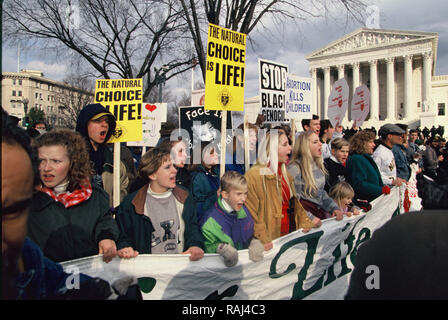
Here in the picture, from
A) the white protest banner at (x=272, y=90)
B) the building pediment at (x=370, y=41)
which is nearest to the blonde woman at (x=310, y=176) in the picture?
the white protest banner at (x=272, y=90)

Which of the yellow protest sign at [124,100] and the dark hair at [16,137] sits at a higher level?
the yellow protest sign at [124,100]

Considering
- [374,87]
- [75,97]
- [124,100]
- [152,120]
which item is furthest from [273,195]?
[374,87]

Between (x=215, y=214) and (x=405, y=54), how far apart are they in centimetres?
6281

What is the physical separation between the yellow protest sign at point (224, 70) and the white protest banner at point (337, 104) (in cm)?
371

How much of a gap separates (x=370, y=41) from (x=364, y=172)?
6298cm

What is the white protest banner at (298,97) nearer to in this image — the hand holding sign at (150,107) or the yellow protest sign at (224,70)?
the yellow protest sign at (224,70)

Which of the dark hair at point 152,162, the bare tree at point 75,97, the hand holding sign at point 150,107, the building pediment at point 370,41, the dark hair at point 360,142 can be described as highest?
the building pediment at point 370,41

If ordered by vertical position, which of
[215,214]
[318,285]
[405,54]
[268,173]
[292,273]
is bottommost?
[318,285]

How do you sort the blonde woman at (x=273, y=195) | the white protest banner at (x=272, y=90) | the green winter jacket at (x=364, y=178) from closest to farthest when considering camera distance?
the blonde woman at (x=273, y=195)
the green winter jacket at (x=364, y=178)
the white protest banner at (x=272, y=90)

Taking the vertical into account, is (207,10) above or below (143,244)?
above

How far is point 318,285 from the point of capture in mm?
3369

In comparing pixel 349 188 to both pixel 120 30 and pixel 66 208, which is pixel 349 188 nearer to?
pixel 66 208

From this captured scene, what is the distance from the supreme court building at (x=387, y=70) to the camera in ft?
179
